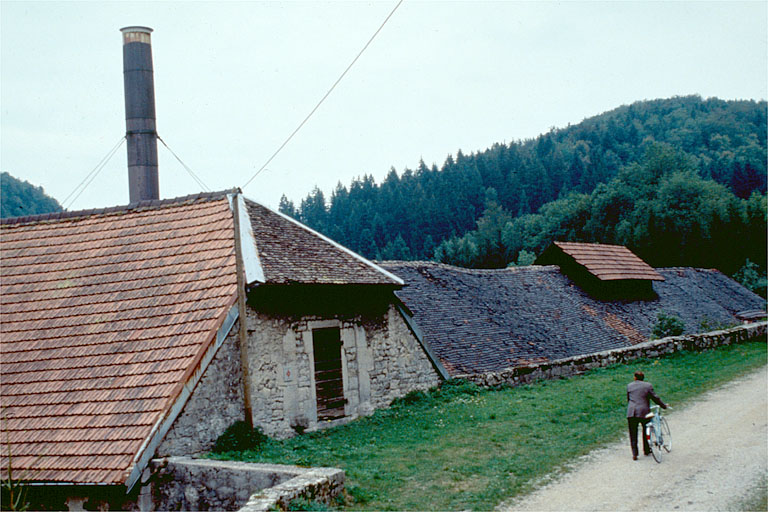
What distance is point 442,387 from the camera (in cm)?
1681

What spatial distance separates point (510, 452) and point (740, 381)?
8406mm

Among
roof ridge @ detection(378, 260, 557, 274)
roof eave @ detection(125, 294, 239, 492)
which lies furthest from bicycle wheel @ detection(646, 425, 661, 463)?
roof ridge @ detection(378, 260, 557, 274)

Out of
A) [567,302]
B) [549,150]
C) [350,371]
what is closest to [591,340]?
[567,302]

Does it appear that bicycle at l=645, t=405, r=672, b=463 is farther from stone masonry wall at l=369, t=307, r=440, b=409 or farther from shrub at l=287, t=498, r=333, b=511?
stone masonry wall at l=369, t=307, r=440, b=409

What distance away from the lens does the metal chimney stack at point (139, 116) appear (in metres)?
18.6

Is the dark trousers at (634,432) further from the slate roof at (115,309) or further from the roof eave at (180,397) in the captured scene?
the roof eave at (180,397)

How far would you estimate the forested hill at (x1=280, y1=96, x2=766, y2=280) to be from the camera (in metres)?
60.5

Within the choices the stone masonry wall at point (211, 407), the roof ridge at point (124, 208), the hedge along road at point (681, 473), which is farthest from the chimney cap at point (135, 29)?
the hedge along road at point (681, 473)

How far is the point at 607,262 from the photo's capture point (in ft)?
102

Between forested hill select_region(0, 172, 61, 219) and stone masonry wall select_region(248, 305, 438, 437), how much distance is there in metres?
53.4

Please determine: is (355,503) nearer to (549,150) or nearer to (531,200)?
(531,200)

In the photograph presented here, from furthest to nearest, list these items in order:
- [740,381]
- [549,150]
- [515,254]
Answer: [549,150] < [515,254] < [740,381]

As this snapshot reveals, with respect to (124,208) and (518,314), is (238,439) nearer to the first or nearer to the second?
(124,208)

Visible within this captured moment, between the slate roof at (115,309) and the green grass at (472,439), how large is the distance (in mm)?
1932
